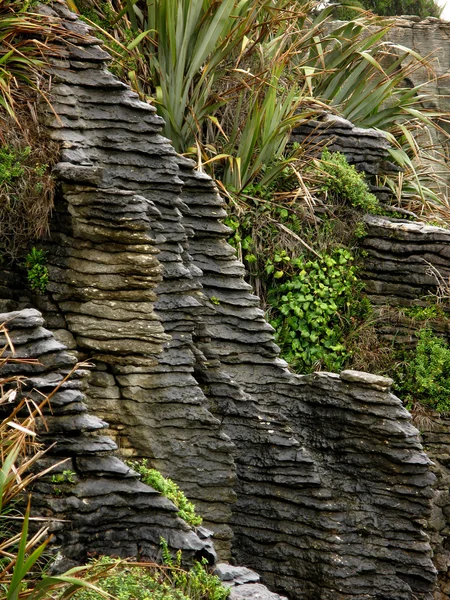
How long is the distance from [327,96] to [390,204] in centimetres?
160

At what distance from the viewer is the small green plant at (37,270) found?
7.14 m

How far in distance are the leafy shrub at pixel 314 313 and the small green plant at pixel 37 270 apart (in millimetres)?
2895

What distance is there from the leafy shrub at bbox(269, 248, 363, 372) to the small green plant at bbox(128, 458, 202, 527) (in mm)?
2781

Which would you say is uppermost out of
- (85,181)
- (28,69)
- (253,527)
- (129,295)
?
(28,69)

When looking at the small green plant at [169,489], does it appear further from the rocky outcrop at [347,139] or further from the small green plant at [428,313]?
the rocky outcrop at [347,139]

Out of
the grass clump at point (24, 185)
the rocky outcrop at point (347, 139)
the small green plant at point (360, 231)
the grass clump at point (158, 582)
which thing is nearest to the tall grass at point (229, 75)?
the rocky outcrop at point (347, 139)

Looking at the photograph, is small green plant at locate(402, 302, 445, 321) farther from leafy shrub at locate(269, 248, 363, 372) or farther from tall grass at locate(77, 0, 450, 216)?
tall grass at locate(77, 0, 450, 216)

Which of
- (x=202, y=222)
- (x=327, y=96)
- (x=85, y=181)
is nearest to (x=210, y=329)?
(x=202, y=222)

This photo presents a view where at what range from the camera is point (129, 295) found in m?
7.13

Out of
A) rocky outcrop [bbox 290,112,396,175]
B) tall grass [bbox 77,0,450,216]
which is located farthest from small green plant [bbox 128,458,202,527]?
rocky outcrop [bbox 290,112,396,175]

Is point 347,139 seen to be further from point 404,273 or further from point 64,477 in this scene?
point 64,477

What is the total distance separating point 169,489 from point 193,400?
2.99 feet

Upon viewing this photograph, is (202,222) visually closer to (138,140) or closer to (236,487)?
(138,140)

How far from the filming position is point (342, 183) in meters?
10.2
